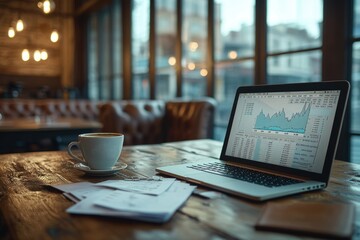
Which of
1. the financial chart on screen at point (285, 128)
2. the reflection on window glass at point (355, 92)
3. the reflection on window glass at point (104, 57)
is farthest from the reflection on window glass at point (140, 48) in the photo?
the financial chart on screen at point (285, 128)

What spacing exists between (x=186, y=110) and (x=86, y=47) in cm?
491

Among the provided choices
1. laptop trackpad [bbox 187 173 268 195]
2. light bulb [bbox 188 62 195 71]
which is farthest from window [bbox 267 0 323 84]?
laptop trackpad [bbox 187 173 268 195]

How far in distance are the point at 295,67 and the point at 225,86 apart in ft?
3.12

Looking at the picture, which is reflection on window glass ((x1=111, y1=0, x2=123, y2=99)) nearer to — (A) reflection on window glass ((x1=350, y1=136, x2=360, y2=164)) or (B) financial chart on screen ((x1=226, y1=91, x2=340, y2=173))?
(A) reflection on window glass ((x1=350, y1=136, x2=360, y2=164))

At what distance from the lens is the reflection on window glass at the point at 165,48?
4.83m

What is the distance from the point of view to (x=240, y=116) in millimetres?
1211

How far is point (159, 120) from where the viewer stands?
11.5 ft

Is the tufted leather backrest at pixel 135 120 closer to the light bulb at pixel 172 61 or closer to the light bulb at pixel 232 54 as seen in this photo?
the light bulb at pixel 232 54

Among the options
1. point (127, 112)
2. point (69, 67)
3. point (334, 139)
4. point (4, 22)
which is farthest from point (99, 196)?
point (69, 67)

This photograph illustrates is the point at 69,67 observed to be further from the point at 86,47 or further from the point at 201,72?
the point at 201,72

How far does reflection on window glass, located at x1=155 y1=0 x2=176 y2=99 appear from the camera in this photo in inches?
190

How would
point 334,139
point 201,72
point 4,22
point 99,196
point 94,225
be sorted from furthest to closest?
1. point 4,22
2. point 201,72
3. point 334,139
4. point 99,196
5. point 94,225

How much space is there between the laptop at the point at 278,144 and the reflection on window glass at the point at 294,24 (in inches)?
77.9

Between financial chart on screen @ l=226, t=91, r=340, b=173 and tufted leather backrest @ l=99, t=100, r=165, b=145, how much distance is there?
2.14 m
